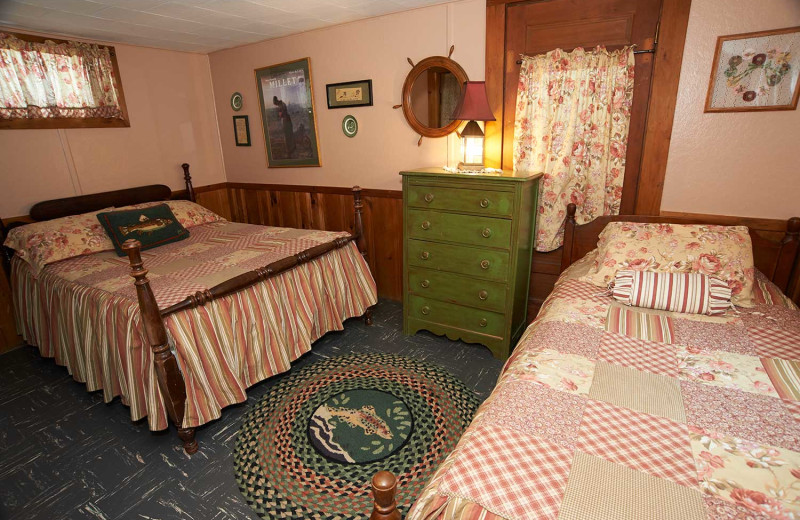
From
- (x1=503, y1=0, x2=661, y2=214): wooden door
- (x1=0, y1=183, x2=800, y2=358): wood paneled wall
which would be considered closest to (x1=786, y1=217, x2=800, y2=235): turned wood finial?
(x1=0, y1=183, x2=800, y2=358): wood paneled wall

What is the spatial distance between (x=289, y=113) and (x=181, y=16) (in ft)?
3.73

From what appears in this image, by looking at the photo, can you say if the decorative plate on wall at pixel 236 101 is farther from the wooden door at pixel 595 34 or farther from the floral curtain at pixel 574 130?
the floral curtain at pixel 574 130

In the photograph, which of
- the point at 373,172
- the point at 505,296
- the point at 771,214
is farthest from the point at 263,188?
the point at 771,214

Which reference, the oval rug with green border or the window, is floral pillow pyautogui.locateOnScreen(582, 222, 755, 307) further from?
the window

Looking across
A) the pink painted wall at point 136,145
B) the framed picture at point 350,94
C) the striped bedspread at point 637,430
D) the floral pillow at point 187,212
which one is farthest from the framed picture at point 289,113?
the striped bedspread at point 637,430

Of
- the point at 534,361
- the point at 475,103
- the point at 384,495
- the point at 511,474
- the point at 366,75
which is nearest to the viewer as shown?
the point at 384,495

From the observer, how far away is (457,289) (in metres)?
2.79

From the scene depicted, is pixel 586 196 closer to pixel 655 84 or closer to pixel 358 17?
pixel 655 84

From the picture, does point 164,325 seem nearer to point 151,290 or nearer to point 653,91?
point 151,290

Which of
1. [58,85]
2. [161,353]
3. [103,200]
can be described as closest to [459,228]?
[161,353]

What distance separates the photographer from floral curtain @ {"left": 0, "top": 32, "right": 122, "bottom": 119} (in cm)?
283

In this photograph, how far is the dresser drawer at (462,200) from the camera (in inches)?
96.6

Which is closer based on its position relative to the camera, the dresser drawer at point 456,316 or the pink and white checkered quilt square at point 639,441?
the pink and white checkered quilt square at point 639,441

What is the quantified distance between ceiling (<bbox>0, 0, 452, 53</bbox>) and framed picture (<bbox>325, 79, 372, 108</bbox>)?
0.46 metres
